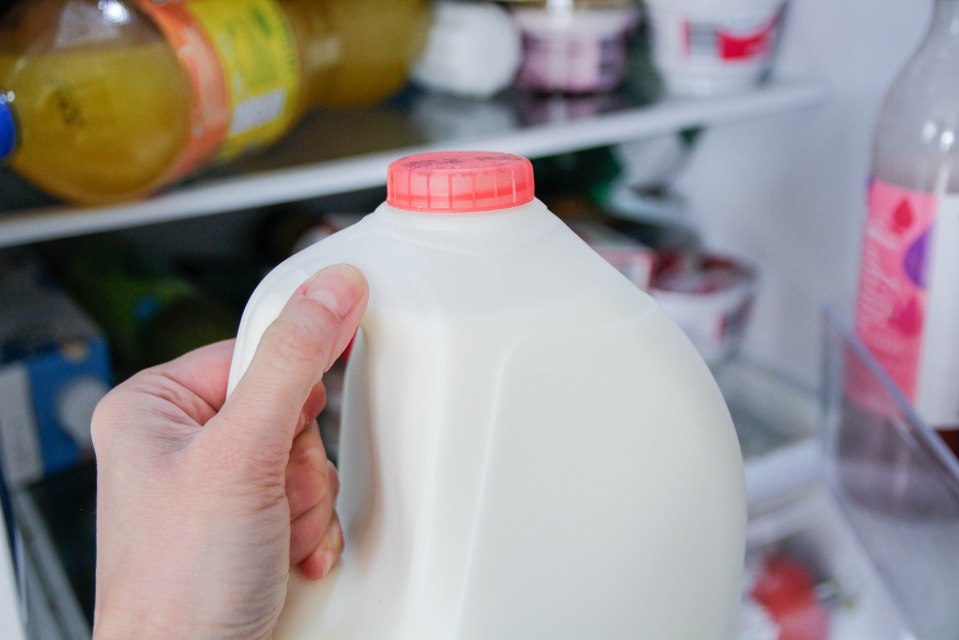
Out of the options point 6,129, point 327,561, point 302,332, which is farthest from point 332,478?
point 6,129

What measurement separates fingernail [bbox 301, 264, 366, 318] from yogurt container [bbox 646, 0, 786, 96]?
2.44ft

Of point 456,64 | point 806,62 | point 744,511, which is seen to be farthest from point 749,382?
point 744,511

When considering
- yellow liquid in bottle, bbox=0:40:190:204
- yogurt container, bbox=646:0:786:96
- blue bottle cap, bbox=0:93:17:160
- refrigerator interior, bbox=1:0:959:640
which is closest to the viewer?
blue bottle cap, bbox=0:93:17:160

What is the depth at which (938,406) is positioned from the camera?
0.82 meters

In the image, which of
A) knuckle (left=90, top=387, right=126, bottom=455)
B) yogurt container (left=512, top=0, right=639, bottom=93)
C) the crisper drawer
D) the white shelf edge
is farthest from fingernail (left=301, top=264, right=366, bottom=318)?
yogurt container (left=512, top=0, right=639, bottom=93)

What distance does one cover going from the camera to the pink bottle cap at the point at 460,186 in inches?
19.3

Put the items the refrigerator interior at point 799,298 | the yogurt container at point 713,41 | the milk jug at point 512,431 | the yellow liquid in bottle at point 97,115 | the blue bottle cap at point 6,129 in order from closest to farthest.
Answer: the milk jug at point 512,431, the blue bottle cap at point 6,129, the yellow liquid in bottle at point 97,115, the refrigerator interior at point 799,298, the yogurt container at point 713,41

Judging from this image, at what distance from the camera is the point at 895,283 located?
0.82 meters

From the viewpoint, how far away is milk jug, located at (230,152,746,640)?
0.46 meters

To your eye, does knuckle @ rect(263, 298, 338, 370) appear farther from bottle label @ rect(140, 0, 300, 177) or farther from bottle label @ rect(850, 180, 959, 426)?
bottle label @ rect(850, 180, 959, 426)

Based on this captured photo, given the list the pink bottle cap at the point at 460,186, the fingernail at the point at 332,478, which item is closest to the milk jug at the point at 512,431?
the pink bottle cap at the point at 460,186

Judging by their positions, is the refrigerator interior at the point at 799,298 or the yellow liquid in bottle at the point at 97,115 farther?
the refrigerator interior at the point at 799,298

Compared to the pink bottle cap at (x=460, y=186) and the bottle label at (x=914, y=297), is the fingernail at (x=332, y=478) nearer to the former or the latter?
the pink bottle cap at (x=460, y=186)

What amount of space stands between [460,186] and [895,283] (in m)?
0.51
